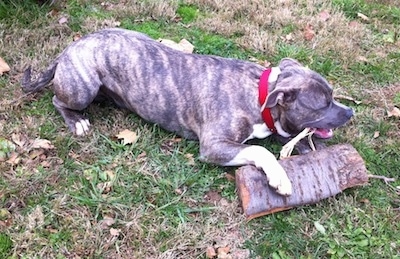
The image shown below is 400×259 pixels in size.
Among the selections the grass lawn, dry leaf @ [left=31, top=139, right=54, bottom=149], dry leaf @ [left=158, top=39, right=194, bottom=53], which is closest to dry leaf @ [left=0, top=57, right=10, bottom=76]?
the grass lawn

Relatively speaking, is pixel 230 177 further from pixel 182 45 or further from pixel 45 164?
pixel 182 45

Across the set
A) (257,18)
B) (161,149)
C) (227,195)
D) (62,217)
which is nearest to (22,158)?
(62,217)

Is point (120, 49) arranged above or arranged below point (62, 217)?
above

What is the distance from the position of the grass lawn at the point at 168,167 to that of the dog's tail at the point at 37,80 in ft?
0.30

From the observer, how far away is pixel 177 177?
4430 millimetres

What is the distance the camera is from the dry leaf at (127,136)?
4736 mm

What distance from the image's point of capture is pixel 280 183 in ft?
13.1

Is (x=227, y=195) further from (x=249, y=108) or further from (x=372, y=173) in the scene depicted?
(x=372, y=173)

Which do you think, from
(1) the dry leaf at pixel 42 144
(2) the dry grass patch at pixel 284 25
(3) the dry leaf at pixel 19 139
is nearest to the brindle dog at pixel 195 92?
(1) the dry leaf at pixel 42 144

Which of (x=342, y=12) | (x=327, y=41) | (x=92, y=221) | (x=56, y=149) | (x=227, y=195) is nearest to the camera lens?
(x=92, y=221)

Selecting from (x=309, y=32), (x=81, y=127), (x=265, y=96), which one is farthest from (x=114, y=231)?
(x=309, y=32)

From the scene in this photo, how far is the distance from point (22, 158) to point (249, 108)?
1.85m

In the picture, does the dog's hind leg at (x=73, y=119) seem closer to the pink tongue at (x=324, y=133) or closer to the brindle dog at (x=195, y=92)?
the brindle dog at (x=195, y=92)

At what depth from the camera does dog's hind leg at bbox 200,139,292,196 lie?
13.1 feet
